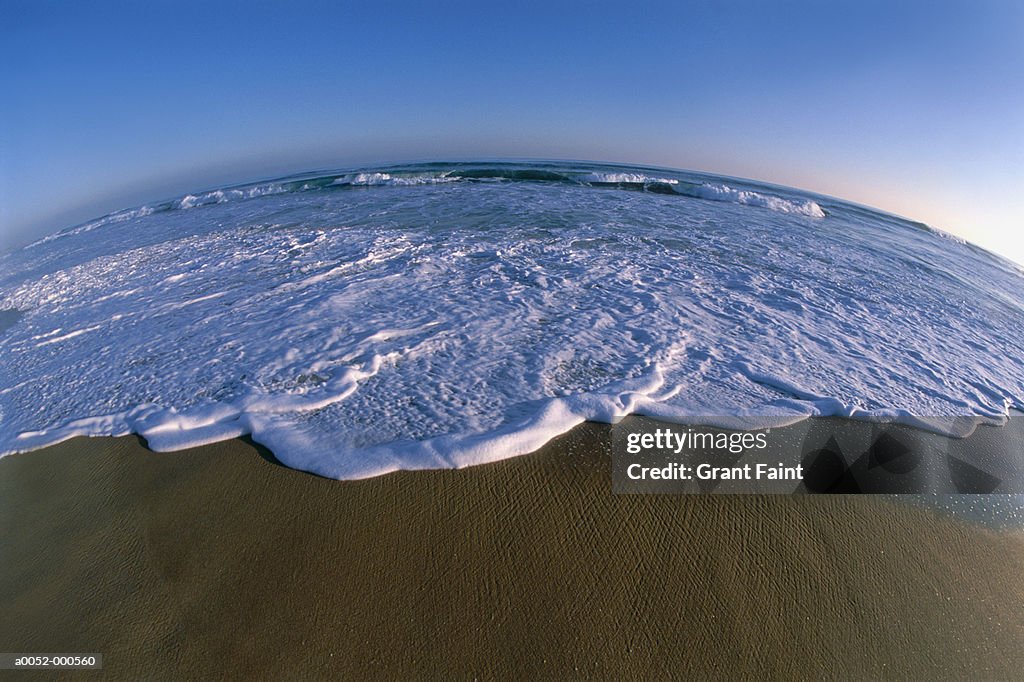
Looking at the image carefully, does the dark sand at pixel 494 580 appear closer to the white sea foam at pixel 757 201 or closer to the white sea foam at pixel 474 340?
the white sea foam at pixel 474 340

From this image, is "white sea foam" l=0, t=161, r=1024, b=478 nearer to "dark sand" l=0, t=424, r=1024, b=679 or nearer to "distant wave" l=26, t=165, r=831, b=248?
"dark sand" l=0, t=424, r=1024, b=679

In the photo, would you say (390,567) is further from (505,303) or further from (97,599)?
(505,303)

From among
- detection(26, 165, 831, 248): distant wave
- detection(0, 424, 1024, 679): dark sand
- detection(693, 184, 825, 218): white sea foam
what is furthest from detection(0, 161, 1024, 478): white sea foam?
detection(26, 165, 831, 248): distant wave

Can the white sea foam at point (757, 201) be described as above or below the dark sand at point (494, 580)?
above

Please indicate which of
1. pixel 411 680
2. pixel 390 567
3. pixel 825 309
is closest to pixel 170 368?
pixel 390 567

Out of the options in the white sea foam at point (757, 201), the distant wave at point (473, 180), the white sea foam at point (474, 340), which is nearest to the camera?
the white sea foam at point (474, 340)

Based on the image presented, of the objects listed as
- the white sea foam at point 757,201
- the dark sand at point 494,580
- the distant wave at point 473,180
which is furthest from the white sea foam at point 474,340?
the distant wave at point 473,180
